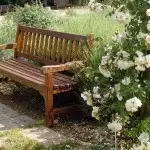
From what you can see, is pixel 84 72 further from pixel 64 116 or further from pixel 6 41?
pixel 6 41

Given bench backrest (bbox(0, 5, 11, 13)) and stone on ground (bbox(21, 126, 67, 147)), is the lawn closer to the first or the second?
stone on ground (bbox(21, 126, 67, 147))

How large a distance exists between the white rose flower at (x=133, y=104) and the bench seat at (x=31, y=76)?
216cm

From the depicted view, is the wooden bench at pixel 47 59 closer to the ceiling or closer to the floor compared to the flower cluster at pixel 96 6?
closer to the floor

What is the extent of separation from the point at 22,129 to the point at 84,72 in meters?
1.09

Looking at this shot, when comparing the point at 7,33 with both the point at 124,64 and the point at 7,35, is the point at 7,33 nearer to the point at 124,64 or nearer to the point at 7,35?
the point at 7,35

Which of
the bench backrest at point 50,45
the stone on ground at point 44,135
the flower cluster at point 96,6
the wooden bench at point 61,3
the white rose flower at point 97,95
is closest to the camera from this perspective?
the flower cluster at point 96,6

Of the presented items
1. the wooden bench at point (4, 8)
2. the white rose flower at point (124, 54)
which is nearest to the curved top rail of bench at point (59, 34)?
the white rose flower at point (124, 54)

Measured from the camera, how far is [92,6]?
4137 mm

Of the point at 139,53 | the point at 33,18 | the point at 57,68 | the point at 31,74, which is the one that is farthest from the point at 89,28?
the point at 139,53

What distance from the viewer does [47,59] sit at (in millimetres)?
7129

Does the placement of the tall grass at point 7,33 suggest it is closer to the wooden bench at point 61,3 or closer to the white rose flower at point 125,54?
the white rose flower at point 125,54

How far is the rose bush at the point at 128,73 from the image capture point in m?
3.73

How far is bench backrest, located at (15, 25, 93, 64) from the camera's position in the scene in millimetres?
6328

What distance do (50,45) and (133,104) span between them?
3680mm
